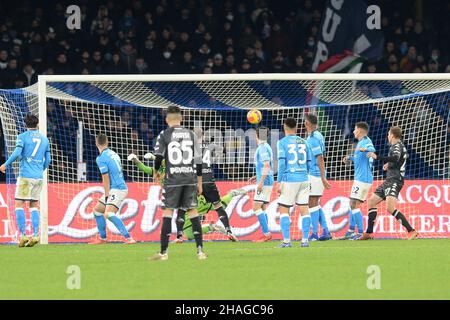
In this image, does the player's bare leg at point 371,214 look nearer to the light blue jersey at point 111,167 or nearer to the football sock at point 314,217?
the football sock at point 314,217

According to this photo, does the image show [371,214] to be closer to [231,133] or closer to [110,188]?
[231,133]

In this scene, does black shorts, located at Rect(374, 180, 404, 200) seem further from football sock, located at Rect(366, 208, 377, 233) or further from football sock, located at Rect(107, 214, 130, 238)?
football sock, located at Rect(107, 214, 130, 238)

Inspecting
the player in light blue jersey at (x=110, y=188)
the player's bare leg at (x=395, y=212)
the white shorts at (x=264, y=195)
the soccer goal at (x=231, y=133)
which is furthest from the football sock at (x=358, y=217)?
the player in light blue jersey at (x=110, y=188)

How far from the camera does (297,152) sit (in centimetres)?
1570

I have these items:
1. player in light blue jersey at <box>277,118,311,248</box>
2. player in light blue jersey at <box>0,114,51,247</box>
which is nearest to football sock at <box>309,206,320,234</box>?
player in light blue jersey at <box>277,118,311,248</box>

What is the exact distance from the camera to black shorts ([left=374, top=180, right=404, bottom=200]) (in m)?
17.5

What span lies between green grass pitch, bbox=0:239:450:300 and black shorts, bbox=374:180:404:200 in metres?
1.04

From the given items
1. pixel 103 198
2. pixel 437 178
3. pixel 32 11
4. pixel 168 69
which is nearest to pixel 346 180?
pixel 437 178

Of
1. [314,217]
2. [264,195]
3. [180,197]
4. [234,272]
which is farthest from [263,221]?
[234,272]

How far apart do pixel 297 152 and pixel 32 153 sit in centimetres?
411

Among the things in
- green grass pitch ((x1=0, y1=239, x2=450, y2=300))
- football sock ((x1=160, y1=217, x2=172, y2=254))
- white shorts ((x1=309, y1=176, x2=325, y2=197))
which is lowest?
green grass pitch ((x1=0, y1=239, x2=450, y2=300))

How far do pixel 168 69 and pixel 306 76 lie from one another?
6.66m

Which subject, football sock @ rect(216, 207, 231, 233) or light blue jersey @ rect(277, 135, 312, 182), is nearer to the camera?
light blue jersey @ rect(277, 135, 312, 182)

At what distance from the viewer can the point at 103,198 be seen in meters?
17.8
